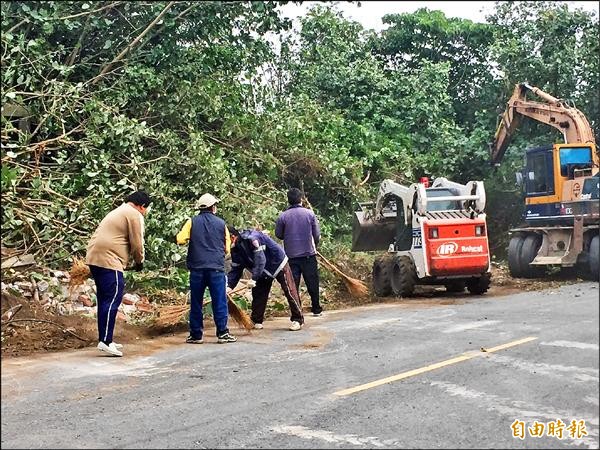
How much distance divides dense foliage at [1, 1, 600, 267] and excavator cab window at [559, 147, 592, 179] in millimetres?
723

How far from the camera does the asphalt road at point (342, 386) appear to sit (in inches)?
72.7

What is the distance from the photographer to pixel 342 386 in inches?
193

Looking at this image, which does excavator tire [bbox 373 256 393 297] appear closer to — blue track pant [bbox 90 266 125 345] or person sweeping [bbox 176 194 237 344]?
person sweeping [bbox 176 194 237 344]

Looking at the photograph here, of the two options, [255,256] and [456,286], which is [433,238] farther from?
[255,256]

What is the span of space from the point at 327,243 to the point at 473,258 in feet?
9.22

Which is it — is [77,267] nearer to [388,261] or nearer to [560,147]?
[388,261]

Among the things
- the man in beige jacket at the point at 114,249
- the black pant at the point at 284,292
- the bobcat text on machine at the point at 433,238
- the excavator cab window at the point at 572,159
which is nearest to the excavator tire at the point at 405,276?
the bobcat text on machine at the point at 433,238

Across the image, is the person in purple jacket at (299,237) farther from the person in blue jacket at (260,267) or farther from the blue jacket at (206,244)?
the blue jacket at (206,244)

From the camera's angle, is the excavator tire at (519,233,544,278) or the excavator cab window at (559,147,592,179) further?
the excavator tire at (519,233,544,278)

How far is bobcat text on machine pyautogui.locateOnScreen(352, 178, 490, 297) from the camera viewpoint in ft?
34.7

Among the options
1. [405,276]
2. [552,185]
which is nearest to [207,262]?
[405,276]

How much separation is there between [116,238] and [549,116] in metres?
9.98

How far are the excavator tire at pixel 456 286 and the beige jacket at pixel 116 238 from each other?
5.76 meters

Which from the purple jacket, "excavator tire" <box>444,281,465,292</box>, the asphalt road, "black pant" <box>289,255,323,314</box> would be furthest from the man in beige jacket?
"excavator tire" <box>444,281,465,292</box>
